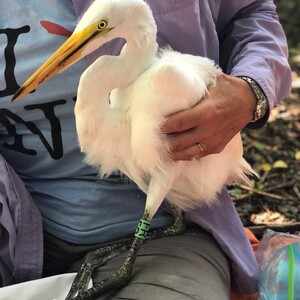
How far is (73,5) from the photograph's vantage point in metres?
1.14

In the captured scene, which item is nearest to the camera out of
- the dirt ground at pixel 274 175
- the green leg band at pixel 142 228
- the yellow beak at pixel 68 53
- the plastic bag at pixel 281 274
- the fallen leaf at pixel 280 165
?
the yellow beak at pixel 68 53

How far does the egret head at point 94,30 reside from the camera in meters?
0.97

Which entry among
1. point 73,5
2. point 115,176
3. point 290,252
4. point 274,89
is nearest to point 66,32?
point 73,5

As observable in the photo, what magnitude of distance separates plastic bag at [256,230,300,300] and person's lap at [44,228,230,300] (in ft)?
0.33

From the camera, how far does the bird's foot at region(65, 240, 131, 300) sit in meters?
1.10

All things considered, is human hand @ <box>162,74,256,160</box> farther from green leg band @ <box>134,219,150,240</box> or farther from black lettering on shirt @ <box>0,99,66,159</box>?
black lettering on shirt @ <box>0,99,66,159</box>

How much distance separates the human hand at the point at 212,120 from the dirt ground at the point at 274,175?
62cm

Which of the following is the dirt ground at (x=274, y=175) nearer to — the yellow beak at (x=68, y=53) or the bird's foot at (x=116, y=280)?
the bird's foot at (x=116, y=280)

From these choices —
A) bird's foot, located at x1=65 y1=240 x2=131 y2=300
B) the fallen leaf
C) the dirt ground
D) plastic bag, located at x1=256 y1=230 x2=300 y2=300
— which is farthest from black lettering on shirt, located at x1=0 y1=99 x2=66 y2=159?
the fallen leaf

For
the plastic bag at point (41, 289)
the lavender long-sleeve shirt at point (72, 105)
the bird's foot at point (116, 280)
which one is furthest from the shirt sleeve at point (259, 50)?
the plastic bag at point (41, 289)

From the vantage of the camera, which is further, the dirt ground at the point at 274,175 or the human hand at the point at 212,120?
the dirt ground at the point at 274,175

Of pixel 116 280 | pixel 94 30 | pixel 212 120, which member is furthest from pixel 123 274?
pixel 94 30

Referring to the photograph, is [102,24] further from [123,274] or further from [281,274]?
[281,274]

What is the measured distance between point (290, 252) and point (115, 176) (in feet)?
1.36
